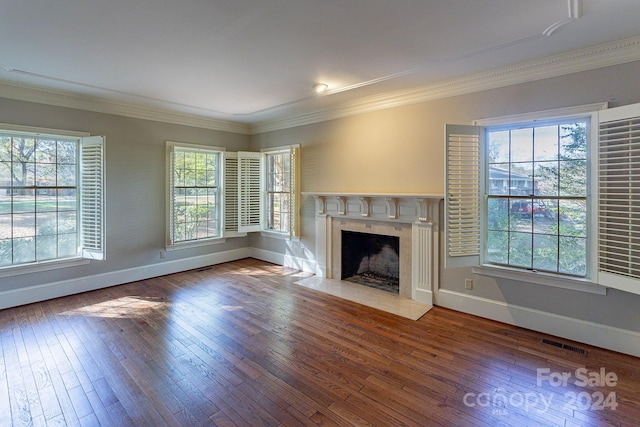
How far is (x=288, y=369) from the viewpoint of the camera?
2.43 m

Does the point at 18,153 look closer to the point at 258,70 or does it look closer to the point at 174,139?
the point at 174,139

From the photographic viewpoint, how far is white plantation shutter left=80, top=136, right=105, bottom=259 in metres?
4.16

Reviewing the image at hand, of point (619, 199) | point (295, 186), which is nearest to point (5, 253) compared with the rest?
point (295, 186)

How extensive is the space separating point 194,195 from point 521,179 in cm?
506

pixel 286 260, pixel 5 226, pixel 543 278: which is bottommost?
pixel 286 260

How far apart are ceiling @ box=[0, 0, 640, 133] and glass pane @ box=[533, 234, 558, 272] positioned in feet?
5.92

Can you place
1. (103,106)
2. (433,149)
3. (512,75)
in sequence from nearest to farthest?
(512,75) → (433,149) → (103,106)

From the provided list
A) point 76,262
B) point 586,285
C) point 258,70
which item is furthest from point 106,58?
point 586,285

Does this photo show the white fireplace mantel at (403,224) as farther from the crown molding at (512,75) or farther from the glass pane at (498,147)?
the crown molding at (512,75)

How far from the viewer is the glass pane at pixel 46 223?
158 inches

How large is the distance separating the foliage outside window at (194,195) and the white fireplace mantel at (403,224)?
221 cm

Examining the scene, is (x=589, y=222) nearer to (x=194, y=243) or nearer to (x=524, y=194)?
(x=524, y=194)

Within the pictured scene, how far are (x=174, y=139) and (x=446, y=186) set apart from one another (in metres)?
4.46

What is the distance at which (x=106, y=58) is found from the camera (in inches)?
116
